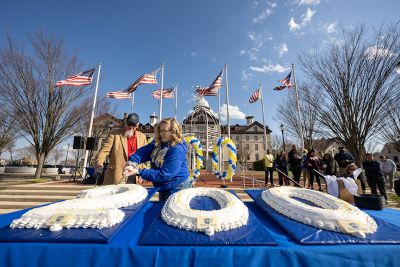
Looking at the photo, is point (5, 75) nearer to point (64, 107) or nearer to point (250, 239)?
point (64, 107)

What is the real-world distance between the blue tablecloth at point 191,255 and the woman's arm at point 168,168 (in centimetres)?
94

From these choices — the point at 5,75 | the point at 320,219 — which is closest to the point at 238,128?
the point at 5,75

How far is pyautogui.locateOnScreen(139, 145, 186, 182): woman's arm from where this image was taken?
2027mm

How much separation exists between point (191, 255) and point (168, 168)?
1140mm

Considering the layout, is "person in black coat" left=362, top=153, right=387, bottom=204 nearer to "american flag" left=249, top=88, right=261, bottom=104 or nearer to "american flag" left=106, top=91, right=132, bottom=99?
"american flag" left=249, top=88, right=261, bottom=104

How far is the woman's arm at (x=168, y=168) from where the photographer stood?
2.03m

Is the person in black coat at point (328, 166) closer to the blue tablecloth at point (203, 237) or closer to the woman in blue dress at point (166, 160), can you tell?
the woman in blue dress at point (166, 160)

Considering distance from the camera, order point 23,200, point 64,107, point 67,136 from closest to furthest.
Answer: point 23,200 < point 64,107 < point 67,136

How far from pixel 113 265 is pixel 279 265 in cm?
90

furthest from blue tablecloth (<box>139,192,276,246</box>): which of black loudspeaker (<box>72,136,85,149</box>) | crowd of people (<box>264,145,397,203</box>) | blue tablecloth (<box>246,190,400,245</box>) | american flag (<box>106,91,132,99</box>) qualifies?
american flag (<box>106,91,132,99</box>)

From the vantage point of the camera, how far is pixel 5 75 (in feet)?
37.0

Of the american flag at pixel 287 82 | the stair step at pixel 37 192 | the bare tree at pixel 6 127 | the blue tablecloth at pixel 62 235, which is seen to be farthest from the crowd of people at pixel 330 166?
the bare tree at pixel 6 127

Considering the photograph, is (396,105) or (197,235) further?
(396,105)

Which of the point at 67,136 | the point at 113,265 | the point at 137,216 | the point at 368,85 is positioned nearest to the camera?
the point at 113,265
